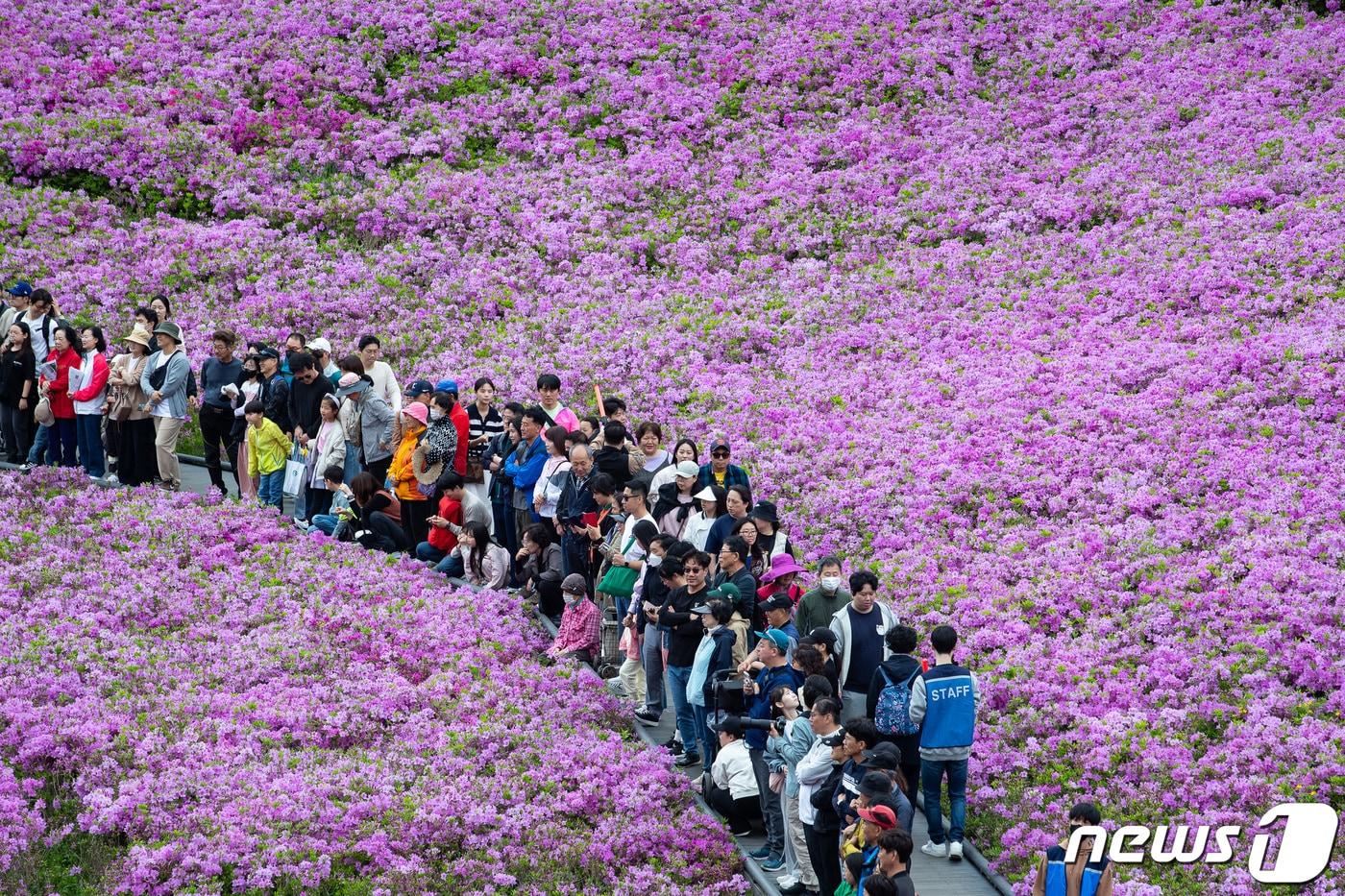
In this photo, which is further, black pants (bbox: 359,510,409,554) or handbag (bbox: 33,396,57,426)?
handbag (bbox: 33,396,57,426)

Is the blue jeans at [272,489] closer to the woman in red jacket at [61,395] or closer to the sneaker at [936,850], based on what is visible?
the woman in red jacket at [61,395]

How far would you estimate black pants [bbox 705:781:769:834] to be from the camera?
12.1 metres

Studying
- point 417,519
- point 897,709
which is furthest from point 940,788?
point 417,519

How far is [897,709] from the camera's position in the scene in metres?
11.8

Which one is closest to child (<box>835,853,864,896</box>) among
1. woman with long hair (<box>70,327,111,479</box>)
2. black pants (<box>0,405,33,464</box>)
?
woman with long hair (<box>70,327,111,479</box>)

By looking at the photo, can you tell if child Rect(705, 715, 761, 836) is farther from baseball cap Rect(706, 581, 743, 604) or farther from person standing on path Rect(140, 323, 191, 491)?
person standing on path Rect(140, 323, 191, 491)

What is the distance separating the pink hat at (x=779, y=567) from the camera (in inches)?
544

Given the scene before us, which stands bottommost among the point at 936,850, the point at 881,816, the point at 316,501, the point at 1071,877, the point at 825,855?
the point at 936,850

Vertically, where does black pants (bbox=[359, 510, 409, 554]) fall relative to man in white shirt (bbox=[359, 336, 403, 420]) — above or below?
below

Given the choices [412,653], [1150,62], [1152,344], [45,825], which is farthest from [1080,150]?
[45,825]

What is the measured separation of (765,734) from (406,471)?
7111 mm

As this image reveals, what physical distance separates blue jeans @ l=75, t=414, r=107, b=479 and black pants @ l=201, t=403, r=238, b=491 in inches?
57.0

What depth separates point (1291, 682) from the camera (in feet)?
45.5

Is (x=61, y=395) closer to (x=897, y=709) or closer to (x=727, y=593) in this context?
(x=727, y=593)
